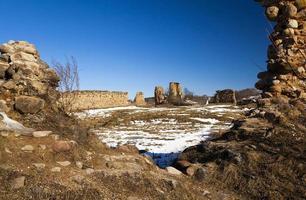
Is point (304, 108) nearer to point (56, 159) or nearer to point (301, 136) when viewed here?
point (301, 136)

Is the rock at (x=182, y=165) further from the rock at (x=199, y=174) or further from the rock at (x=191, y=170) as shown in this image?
the rock at (x=199, y=174)

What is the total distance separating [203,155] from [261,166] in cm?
133

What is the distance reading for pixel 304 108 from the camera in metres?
7.81

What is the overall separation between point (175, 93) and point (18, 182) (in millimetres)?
30389

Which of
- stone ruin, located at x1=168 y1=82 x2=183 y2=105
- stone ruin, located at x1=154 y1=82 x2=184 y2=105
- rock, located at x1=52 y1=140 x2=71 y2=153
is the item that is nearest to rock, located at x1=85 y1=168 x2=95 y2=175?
rock, located at x1=52 y1=140 x2=71 y2=153

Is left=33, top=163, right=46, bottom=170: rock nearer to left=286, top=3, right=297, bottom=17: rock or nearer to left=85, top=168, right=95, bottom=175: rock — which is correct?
left=85, top=168, right=95, bottom=175: rock

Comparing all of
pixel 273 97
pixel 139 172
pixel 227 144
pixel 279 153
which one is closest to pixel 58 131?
pixel 139 172

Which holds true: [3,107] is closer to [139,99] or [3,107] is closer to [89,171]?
[89,171]

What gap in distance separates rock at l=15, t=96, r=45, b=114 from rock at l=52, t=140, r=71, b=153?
3.19ft

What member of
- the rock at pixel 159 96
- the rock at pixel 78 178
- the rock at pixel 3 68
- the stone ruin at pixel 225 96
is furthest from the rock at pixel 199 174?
the rock at pixel 159 96

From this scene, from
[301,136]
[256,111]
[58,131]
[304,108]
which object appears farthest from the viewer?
[256,111]

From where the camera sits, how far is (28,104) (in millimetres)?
5828

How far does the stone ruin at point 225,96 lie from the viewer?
102 feet

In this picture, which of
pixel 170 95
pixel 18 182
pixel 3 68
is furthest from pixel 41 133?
pixel 170 95
